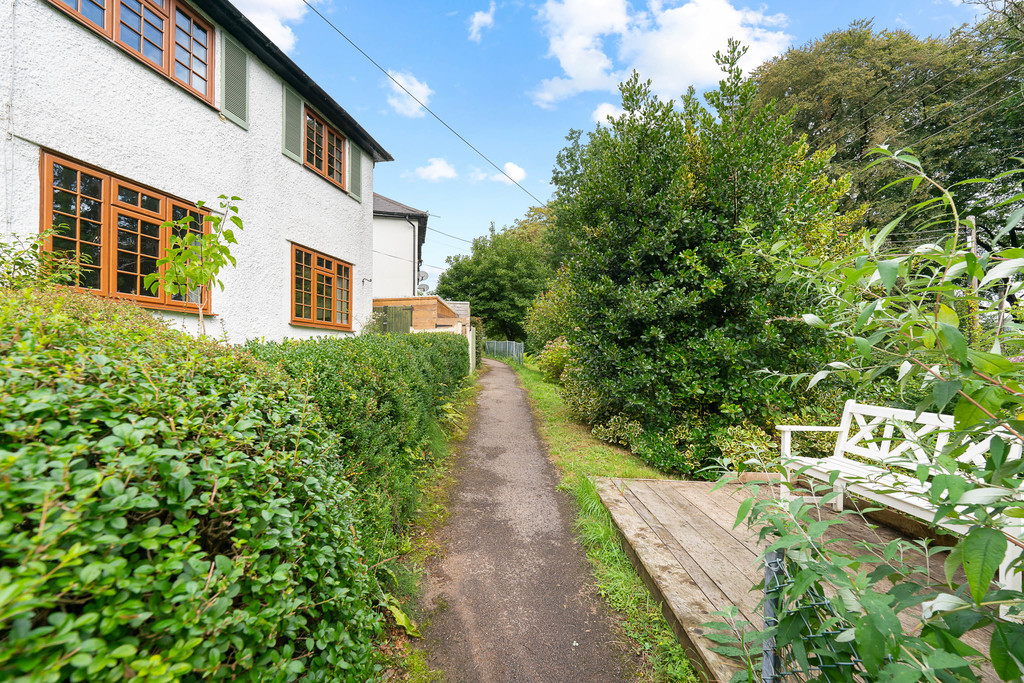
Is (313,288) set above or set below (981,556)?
above

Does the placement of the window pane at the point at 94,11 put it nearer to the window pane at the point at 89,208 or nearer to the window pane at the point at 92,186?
the window pane at the point at 92,186

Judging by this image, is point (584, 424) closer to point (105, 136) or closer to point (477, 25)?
point (105, 136)

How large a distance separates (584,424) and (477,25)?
35.4 feet

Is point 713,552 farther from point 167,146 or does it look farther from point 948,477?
point 167,146

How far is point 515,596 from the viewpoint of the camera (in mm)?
2826

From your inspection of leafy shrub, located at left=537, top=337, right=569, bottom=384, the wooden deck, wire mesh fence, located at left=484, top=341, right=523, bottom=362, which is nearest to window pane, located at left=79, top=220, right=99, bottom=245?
the wooden deck

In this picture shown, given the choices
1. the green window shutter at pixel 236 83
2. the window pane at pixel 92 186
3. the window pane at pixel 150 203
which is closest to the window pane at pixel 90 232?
the window pane at pixel 92 186

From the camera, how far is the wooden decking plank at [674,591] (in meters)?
1.90

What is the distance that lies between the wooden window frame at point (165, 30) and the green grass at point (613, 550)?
7.50m

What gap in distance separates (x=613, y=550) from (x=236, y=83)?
8.79m

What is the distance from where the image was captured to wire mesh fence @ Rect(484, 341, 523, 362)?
80.2 ft

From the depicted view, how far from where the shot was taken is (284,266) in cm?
756

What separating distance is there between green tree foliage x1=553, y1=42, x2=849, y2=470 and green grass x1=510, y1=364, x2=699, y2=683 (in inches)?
20.4

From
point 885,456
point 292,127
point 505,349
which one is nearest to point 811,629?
point 885,456
